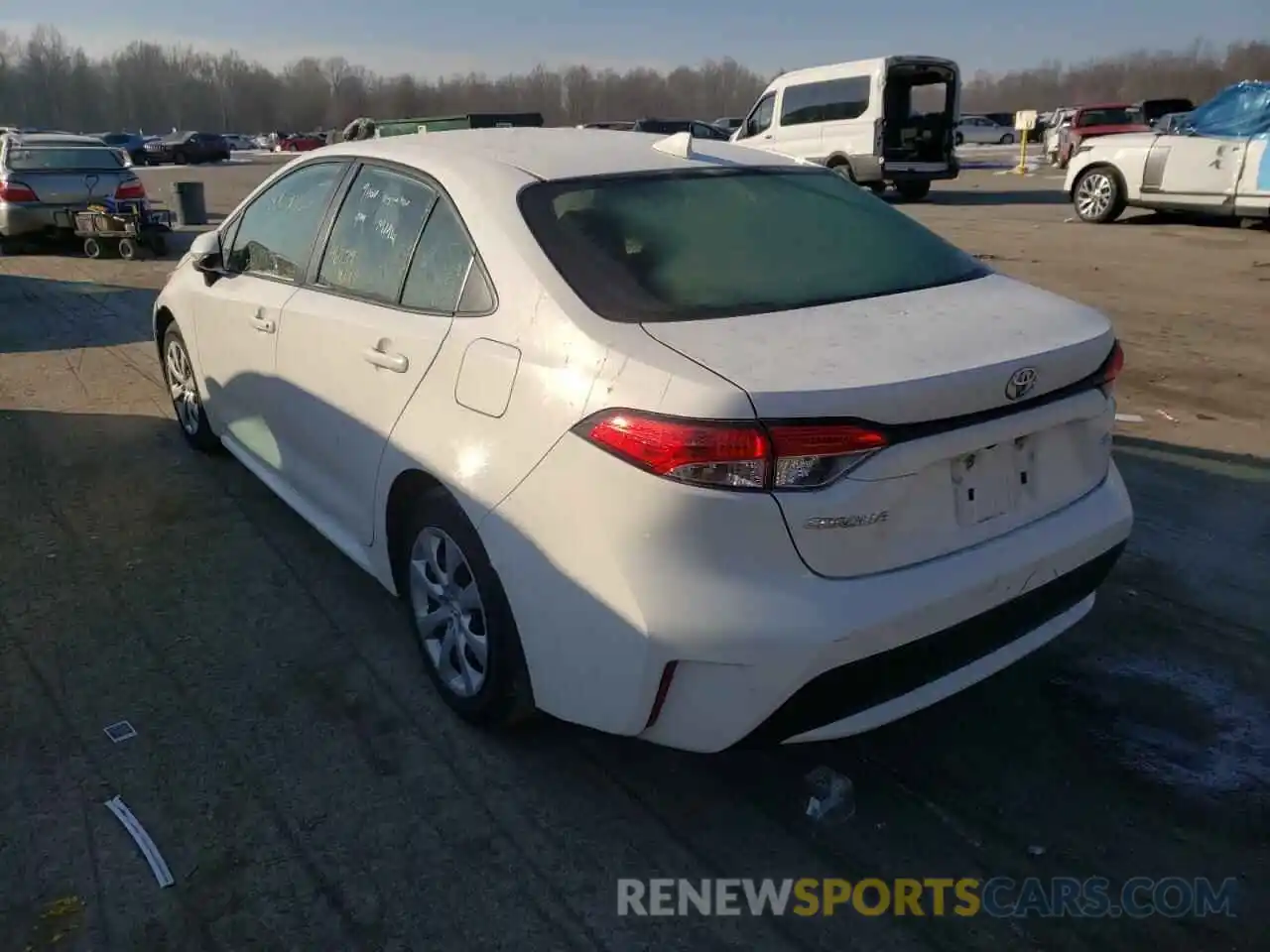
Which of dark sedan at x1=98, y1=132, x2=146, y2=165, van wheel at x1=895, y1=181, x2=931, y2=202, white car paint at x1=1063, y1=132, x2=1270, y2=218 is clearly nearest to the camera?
white car paint at x1=1063, y1=132, x2=1270, y2=218

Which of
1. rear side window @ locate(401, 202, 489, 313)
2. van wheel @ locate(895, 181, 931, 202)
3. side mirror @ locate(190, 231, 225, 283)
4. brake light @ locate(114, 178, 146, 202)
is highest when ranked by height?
rear side window @ locate(401, 202, 489, 313)

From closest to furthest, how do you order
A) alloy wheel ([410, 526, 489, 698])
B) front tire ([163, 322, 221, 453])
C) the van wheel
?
alloy wheel ([410, 526, 489, 698]) → front tire ([163, 322, 221, 453]) → the van wheel

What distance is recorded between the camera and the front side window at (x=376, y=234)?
3229 mm

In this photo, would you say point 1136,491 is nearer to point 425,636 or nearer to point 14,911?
point 425,636

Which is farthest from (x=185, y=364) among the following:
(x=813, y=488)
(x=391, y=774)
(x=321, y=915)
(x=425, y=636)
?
(x=813, y=488)

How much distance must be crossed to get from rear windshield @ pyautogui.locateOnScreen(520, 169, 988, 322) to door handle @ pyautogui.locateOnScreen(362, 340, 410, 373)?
1.91 ft

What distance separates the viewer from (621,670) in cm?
234

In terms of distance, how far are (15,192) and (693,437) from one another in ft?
45.3

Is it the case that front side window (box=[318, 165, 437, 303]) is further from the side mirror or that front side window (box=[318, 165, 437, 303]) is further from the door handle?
the side mirror

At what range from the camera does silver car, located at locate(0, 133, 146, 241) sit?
12906 millimetres

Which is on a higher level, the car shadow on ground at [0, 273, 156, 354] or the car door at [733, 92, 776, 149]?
the car door at [733, 92, 776, 149]

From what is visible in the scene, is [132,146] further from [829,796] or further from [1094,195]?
[829,796]

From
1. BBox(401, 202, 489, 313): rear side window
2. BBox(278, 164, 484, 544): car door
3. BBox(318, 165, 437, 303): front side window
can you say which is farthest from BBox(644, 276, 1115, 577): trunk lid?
BBox(318, 165, 437, 303): front side window

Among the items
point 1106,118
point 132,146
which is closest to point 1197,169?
point 1106,118
